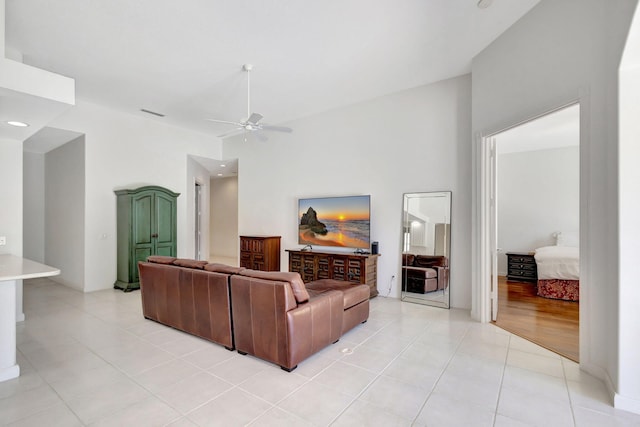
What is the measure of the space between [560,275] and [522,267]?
4.78 feet

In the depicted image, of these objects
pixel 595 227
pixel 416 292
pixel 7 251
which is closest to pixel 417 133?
pixel 416 292

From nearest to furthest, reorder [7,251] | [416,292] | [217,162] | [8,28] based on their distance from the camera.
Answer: [8,28] < [7,251] < [416,292] < [217,162]

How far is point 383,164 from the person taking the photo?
5.35 m

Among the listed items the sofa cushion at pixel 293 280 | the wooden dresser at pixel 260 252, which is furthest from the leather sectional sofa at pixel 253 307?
the wooden dresser at pixel 260 252

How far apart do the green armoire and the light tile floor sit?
2.00 meters

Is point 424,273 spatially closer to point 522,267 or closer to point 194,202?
point 522,267

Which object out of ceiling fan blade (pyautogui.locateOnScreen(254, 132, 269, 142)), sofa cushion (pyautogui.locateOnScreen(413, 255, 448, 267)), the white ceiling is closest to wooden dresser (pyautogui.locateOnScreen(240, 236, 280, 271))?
ceiling fan blade (pyautogui.locateOnScreen(254, 132, 269, 142))

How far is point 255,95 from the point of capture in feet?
17.3

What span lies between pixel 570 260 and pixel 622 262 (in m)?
3.52

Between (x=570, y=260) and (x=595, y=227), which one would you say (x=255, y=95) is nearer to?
(x=595, y=227)

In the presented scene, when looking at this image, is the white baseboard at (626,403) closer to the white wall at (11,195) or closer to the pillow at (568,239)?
the pillow at (568,239)

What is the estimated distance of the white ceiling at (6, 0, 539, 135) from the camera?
3.08 meters

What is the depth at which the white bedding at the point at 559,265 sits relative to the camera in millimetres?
5086

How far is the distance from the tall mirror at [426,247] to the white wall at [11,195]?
5.46 m
